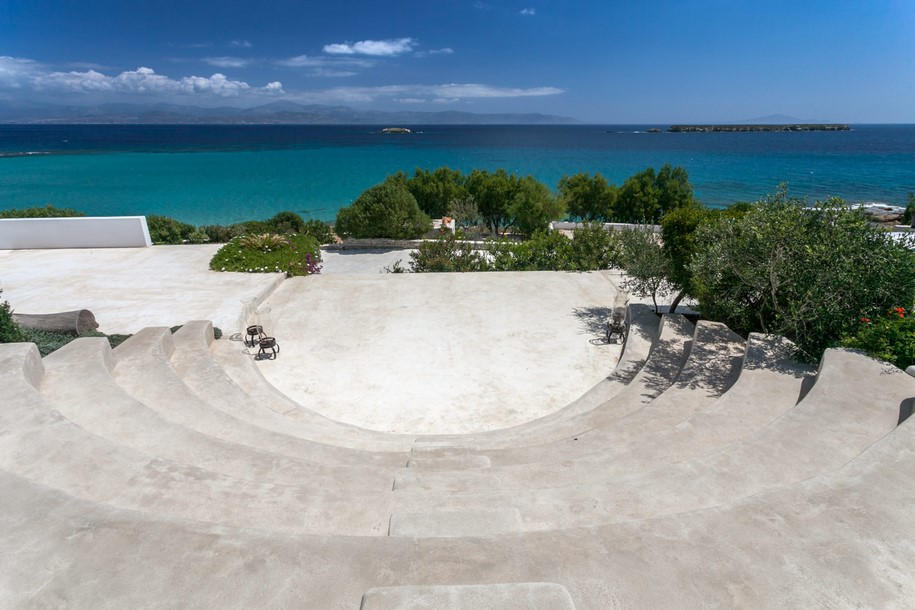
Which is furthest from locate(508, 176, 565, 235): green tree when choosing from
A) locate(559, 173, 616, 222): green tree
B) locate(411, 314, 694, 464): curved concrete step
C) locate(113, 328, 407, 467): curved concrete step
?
locate(113, 328, 407, 467): curved concrete step

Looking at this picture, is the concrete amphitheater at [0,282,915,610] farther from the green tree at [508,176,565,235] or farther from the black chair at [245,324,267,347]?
the green tree at [508,176,565,235]

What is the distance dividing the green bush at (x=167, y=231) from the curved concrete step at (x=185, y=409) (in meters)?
17.8

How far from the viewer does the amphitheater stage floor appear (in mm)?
9211

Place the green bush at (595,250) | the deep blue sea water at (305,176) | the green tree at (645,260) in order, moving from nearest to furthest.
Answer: the green tree at (645,260) < the green bush at (595,250) < the deep blue sea water at (305,176)

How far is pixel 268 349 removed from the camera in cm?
1152

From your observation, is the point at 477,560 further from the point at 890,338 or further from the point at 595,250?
the point at 595,250

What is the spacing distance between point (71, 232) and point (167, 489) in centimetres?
2056

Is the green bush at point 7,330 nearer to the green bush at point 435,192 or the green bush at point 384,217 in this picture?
the green bush at point 384,217

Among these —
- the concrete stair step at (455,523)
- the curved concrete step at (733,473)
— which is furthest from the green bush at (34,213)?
the concrete stair step at (455,523)

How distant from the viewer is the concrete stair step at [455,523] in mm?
4352

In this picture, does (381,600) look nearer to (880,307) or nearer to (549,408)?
(549,408)

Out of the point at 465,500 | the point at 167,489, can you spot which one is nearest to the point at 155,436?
the point at 167,489

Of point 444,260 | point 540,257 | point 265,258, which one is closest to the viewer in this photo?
point 265,258

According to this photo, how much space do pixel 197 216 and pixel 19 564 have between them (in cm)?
5426
